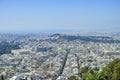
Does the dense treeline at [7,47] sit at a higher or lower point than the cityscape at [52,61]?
lower

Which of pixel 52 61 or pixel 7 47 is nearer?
pixel 52 61

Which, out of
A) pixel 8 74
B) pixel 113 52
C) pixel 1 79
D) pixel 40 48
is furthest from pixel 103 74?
pixel 40 48

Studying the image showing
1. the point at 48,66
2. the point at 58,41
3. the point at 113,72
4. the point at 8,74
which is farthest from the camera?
the point at 58,41

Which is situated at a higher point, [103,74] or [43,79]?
[103,74]

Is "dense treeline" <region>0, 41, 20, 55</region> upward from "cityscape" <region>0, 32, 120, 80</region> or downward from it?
downward

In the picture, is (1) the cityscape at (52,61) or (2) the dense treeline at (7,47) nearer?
(1) the cityscape at (52,61)

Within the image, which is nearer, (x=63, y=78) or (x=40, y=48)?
(x=63, y=78)

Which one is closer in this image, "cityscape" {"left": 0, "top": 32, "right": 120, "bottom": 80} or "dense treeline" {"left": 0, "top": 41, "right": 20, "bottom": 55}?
"cityscape" {"left": 0, "top": 32, "right": 120, "bottom": 80}

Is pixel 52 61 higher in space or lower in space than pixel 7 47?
higher

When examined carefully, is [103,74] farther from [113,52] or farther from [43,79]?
[113,52]

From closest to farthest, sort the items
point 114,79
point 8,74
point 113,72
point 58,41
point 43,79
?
point 114,79
point 113,72
point 43,79
point 8,74
point 58,41
